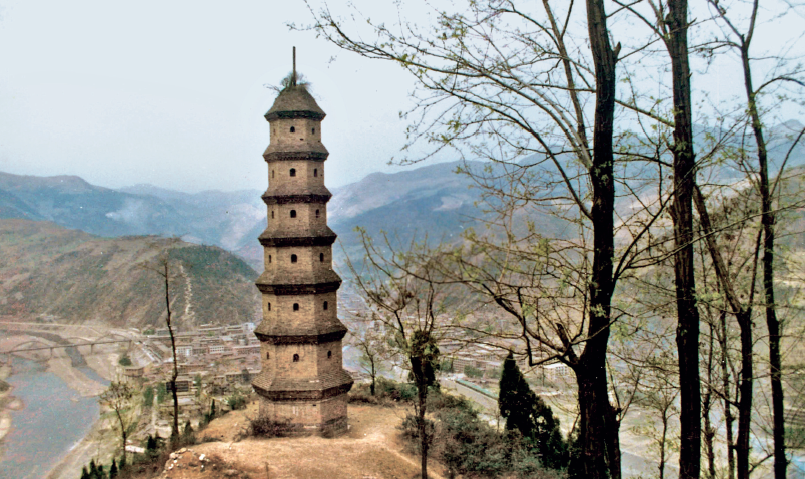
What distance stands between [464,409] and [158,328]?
4726 cm

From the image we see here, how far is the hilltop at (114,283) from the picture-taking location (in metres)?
59.7

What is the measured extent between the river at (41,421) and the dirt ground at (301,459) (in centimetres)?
2273

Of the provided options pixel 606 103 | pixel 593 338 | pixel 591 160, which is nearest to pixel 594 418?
pixel 593 338

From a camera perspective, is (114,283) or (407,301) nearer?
(407,301)

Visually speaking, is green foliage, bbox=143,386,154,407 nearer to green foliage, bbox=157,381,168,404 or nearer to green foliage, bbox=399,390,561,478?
green foliage, bbox=157,381,168,404

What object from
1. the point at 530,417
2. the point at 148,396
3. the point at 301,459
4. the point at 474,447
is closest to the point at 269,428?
the point at 301,459

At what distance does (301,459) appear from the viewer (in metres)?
15.3

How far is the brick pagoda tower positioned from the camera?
17.7m

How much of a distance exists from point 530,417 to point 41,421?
126 ft

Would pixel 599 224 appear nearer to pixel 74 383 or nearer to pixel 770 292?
pixel 770 292

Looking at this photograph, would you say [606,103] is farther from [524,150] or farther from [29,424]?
[29,424]

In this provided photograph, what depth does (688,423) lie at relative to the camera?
6.17 metres

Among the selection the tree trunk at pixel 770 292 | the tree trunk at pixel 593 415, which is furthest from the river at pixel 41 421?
the tree trunk at pixel 770 292

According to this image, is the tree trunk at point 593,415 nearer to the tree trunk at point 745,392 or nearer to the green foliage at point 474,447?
the tree trunk at point 745,392
